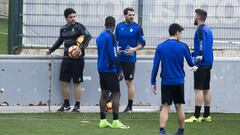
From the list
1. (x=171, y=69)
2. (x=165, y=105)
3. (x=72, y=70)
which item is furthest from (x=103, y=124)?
(x=72, y=70)

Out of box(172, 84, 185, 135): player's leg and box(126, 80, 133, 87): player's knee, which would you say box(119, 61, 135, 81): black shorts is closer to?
box(126, 80, 133, 87): player's knee

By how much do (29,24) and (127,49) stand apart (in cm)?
296

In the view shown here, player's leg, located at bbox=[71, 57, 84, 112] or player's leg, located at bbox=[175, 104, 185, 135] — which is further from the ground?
player's leg, located at bbox=[71, 57, 84, 112]

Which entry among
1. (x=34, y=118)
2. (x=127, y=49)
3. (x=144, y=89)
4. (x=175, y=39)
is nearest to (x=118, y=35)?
(x=127, y=49)

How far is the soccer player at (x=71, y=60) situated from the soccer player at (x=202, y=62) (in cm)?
231

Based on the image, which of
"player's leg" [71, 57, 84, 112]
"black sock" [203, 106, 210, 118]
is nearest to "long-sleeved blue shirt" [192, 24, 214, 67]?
"black sock" [203, 106, 210, 118]

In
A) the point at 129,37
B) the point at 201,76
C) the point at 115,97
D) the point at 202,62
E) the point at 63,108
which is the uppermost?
the point at 129,37

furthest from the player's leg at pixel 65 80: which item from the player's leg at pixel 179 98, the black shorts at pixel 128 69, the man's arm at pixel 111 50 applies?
the player's leg at pixel 179 98

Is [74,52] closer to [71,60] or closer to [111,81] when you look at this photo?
[71,60]

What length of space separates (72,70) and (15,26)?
2214 millimetres

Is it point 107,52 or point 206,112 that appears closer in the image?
point 107,52

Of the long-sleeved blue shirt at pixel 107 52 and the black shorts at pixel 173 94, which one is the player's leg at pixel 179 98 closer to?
the black shorts at pixel 173 94

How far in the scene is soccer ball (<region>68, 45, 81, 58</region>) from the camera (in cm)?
1424

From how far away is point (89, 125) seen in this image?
1272 cm
